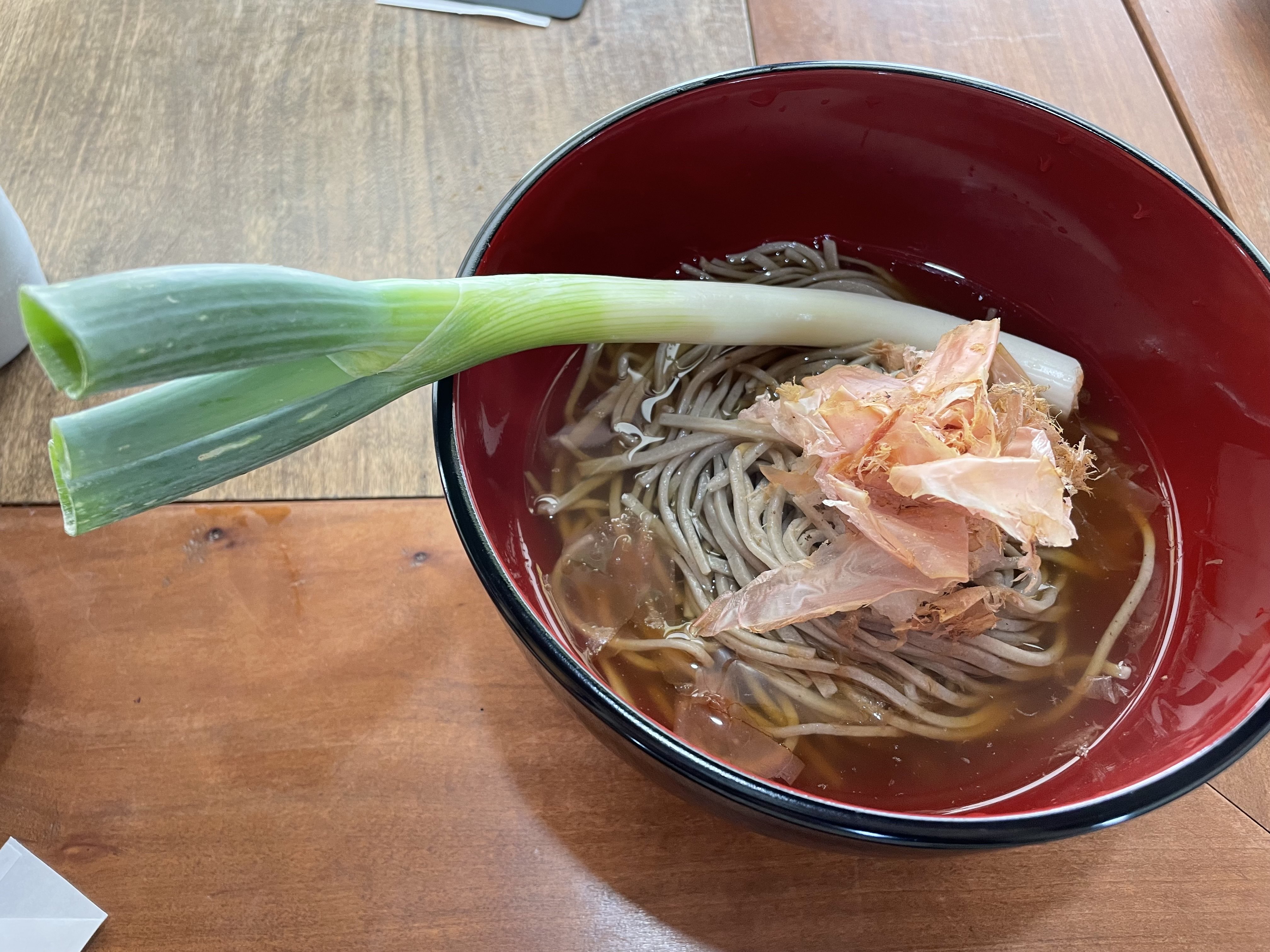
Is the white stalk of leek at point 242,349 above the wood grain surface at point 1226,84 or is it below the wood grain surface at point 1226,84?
below

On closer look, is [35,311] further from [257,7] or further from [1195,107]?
[1195,107]

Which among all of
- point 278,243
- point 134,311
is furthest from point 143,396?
point 278,243

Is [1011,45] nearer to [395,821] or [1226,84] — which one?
[1226,84]

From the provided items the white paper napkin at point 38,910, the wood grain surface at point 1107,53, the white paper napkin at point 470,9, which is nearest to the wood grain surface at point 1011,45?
the wood grain surface at point 1107,53

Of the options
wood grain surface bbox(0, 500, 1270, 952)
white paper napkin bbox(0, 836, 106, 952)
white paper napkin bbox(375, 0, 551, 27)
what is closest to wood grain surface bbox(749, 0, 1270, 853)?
white paper napkin bbox(375, 0, 551, 27)

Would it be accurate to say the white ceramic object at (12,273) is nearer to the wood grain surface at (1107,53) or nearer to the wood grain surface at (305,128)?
the wood grain surface at (305,128)

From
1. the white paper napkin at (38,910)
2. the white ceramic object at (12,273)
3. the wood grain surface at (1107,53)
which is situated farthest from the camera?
the wood grain surface at (1107,53)

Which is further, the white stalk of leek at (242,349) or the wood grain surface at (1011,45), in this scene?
the wood grain surface at (1011,45)
